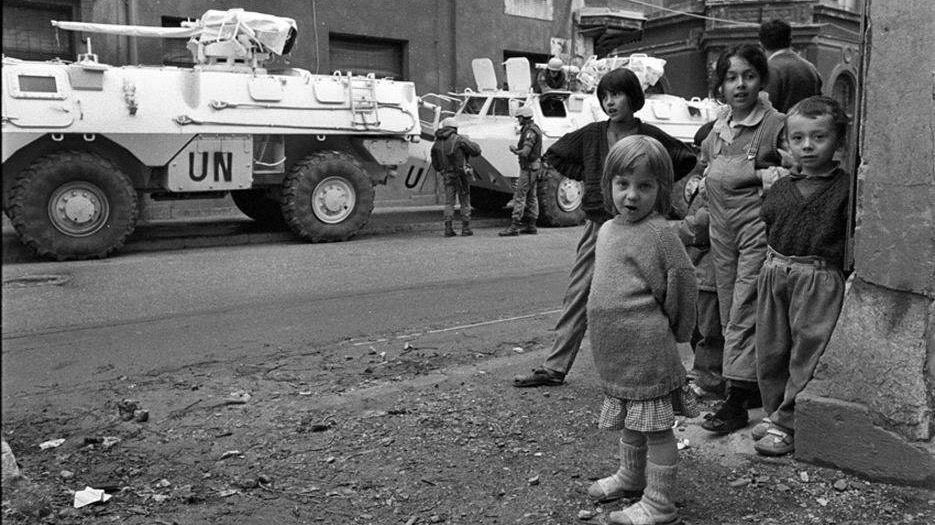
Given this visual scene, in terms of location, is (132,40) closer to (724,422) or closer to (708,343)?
(708,343)

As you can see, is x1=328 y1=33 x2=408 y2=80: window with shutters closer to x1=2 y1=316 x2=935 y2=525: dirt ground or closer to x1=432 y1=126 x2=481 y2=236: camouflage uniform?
x1=432 y1=126 x2=481 y2=236: camouflage uniform

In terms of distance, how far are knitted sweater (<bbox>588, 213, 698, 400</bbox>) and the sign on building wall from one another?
17.9 meters

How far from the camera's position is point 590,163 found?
14.0ft

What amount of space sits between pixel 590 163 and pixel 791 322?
1.25 meters

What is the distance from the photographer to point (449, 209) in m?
12.9

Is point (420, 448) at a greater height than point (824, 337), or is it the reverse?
point (824, 337)

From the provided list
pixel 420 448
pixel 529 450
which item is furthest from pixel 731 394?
pixel 420 448

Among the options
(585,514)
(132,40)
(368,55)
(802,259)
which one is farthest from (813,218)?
(368,55)

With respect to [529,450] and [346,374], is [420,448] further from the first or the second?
[346,374]

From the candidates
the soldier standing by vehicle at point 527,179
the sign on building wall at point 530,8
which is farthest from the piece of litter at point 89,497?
the sign on building wall at point 530,8

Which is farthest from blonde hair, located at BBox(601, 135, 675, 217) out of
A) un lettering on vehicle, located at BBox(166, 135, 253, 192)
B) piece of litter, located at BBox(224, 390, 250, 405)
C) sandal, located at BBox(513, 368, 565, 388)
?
un lettering on vehicle, located at BBox(166, 135, 253, 192)

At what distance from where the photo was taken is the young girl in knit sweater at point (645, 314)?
2861mm

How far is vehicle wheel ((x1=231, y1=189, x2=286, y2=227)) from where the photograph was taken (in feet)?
43.1

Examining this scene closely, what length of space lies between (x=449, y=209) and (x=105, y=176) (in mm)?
4656
